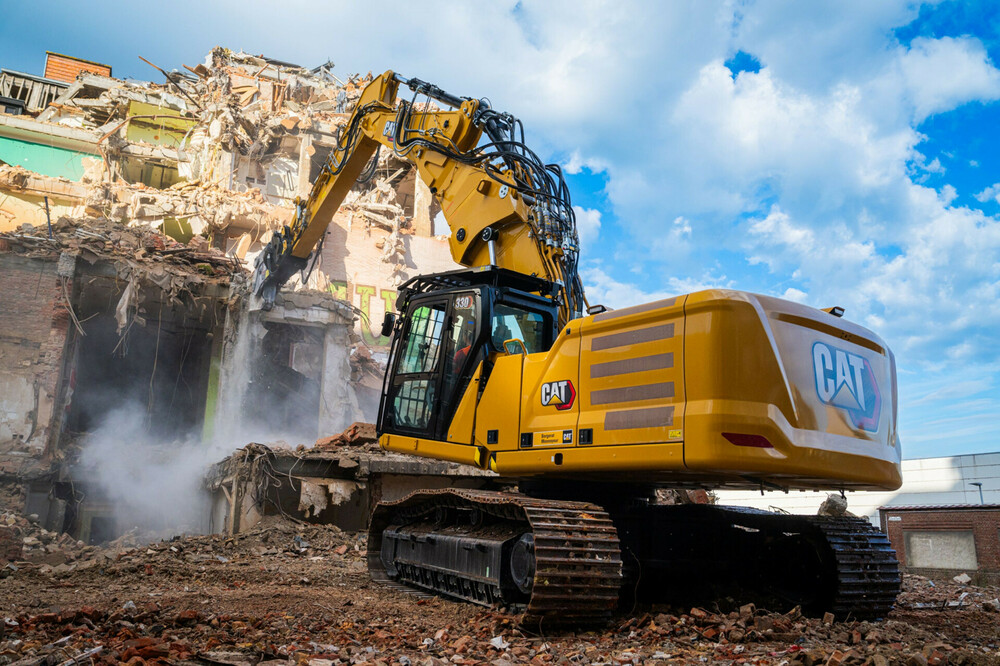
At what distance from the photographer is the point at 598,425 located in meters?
5.51

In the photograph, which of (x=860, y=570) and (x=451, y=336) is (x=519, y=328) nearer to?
(x=451, y=336)

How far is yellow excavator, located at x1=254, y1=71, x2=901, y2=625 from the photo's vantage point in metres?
5.07

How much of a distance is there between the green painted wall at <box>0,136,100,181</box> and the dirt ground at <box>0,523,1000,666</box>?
116 ft

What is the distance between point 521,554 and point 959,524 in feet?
39.3

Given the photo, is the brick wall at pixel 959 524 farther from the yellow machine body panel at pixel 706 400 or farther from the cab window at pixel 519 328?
the cab window at pixel 519 328

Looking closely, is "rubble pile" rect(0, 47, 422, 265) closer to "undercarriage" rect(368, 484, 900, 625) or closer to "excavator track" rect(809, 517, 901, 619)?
"undercarriage" rect(368, 484, 900, 625)

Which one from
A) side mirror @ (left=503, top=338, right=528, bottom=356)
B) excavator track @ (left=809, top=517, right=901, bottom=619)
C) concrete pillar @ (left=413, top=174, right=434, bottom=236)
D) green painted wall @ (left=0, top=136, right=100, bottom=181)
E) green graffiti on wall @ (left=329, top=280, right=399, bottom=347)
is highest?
green painted wall @ (left=0, top=136, right=100, bottom=181)

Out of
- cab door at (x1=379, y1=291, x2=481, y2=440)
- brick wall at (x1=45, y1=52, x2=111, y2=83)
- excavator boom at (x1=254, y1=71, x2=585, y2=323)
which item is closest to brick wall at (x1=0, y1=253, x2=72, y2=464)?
excavator boom at (x1=254, y1=71, x2=585, y2=323)

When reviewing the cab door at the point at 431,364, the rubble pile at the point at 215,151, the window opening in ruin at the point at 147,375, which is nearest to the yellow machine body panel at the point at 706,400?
the cab door at the point at 431,364

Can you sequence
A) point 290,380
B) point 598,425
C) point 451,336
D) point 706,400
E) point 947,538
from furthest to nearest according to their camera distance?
point 290,380, point 947,538, point 451,336, point 598,425, point 706,400

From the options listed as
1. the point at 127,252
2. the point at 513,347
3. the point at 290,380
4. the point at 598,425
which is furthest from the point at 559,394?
the point at 290,380

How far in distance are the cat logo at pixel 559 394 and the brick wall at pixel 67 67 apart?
53.2 m

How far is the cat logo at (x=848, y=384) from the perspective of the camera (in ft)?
17.8

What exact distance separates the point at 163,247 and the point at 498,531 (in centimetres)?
1605
